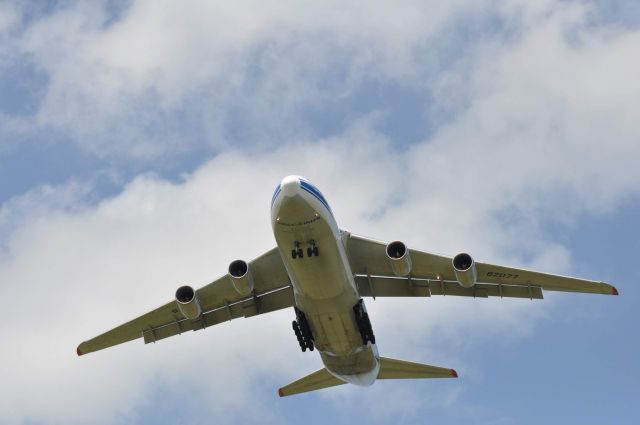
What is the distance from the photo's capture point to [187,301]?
83.6ft

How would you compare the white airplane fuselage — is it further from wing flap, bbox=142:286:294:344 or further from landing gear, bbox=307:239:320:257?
wing flap, bbox=142:286:294:344

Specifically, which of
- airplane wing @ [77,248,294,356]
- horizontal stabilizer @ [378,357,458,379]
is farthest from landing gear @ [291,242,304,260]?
horizontal stabilizer @ [378,357,458,379]

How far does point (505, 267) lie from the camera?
26.1m

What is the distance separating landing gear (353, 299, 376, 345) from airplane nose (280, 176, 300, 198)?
493cm

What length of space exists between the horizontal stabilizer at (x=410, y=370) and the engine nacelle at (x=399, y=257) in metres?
4.78

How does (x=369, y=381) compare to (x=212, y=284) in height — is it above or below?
below

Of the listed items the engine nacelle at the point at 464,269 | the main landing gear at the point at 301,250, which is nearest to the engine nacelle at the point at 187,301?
the main landing gear at the point at 301,250

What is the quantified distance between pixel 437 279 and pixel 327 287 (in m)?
4.48

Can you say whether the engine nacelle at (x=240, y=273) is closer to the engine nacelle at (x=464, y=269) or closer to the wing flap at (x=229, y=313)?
the wing flap at (x=229, y=313)

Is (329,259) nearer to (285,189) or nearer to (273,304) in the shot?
(285,189)

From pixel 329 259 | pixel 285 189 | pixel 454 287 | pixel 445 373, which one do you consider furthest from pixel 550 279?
pixel 285 189

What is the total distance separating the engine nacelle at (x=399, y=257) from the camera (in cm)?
2446

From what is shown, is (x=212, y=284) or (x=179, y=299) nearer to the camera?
(x=179, y=299)

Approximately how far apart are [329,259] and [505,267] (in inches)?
232
